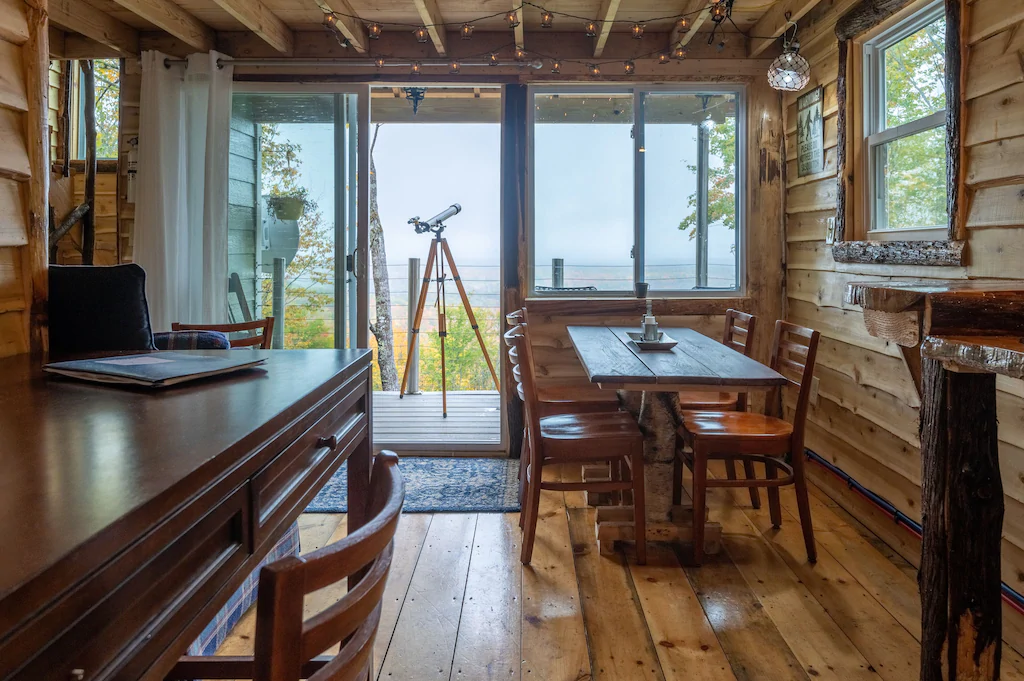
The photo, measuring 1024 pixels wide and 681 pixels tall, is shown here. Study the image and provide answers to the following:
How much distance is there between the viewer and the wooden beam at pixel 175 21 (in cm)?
310

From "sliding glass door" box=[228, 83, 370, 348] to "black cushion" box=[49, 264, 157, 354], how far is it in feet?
6.53

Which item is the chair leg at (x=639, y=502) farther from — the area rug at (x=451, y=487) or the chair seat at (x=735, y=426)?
the area rug at (x=451, y=487)

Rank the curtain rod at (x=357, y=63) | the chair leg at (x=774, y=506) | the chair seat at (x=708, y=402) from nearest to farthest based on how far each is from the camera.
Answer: the chair leg at (x=774, y=506)
the chair seat at (x=708, y=402)
the curtain rod at (x=357, y=63)

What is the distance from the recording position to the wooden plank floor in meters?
1.82

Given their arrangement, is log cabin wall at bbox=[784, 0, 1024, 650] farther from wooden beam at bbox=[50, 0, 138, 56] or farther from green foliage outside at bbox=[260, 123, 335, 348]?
wooden beam at bbox=[50, 0, 138, 56]

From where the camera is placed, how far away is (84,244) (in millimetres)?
3949

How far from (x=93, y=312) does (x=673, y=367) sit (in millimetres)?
1785

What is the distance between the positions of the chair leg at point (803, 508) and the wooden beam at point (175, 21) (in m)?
3.34

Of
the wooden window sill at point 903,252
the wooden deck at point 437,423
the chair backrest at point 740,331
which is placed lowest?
the wooden deck at point 437,423

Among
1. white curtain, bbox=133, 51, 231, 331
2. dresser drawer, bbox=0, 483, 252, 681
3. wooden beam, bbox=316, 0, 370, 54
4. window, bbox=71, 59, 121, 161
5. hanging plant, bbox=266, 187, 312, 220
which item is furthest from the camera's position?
window, bbox=71, 59, 121, 161

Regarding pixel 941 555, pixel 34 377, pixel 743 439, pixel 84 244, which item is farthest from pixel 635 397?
pixel 84 244

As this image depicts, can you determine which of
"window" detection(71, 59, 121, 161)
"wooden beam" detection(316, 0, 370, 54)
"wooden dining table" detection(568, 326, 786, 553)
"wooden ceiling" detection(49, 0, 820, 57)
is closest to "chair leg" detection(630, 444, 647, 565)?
"wooden dining table" detection(568, 326, 786, 553)

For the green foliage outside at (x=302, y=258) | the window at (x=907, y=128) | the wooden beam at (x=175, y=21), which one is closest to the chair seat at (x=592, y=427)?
the window at (x=907, y=128)

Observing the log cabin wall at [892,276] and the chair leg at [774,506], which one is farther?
the chair leg at [774,506]
